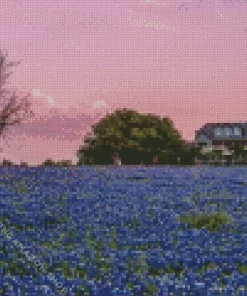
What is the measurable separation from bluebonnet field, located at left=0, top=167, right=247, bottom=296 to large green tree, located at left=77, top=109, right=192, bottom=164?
135 feet

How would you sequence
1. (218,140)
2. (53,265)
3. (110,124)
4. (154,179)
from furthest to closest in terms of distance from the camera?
(218,140), (110,124), (154,179), (53,265)

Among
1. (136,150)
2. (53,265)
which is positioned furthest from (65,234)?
(136,150)

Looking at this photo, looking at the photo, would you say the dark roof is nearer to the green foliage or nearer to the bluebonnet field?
the bluebonnet field

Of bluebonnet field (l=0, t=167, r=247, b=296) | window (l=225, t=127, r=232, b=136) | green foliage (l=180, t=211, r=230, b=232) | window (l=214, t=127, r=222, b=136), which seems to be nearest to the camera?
bluebonnet field (l=0, t=167, r=247, b=296)

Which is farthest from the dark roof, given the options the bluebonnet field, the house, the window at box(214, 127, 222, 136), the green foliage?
the green foliage

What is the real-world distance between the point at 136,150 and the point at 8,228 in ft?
152

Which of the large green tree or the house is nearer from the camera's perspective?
the large green tree

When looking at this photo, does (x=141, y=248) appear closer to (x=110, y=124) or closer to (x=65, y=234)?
(x=65, y=234)

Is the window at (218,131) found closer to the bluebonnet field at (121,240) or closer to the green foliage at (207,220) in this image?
the bluebonnet field at (121,240)

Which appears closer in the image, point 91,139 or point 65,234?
point 65,234

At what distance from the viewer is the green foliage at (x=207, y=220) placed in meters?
10.4

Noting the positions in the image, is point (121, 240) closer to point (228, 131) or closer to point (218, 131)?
point (218, 131)

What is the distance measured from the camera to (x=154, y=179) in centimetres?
1798

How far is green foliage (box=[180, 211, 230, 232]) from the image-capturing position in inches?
408
